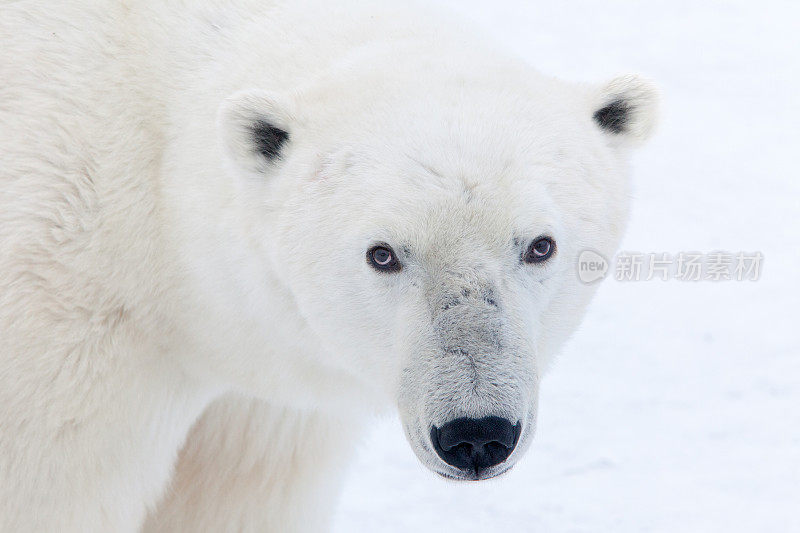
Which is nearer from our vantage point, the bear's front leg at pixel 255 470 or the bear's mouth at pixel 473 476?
the bear's mouth at pixel 473 476

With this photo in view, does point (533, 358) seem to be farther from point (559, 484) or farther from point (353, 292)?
point (559, 484)

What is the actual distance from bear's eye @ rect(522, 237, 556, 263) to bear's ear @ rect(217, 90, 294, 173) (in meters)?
0.65

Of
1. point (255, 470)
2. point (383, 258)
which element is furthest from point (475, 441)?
point (255, 470)

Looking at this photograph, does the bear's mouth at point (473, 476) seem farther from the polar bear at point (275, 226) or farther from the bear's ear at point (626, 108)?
the bear's ear at point (626, 108)

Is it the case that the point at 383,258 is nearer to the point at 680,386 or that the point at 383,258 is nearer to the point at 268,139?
the point at 268,139

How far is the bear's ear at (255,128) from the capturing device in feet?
8.74

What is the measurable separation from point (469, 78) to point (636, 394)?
282 cm

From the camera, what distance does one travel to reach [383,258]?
2.56m

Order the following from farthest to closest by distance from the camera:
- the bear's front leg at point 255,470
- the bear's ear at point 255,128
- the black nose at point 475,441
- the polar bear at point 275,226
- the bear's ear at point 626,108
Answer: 1. the bear's front leg at point 255,470
2. the bear's ear at point 626,108
3. the bear's ear at point 255,128
4. the polar bear at point 275,226
5. the black nose at point 475,441

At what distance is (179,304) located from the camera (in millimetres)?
2969

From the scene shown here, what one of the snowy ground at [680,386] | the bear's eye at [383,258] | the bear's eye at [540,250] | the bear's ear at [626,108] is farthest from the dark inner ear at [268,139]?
the snowy ground at [680,386]

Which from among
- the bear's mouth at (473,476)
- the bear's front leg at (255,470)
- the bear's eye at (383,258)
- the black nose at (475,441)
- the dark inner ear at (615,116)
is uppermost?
the dark inner ear at (615,116)

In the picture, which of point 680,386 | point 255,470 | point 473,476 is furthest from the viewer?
point 680,386

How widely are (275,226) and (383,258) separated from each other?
0.31 metres
